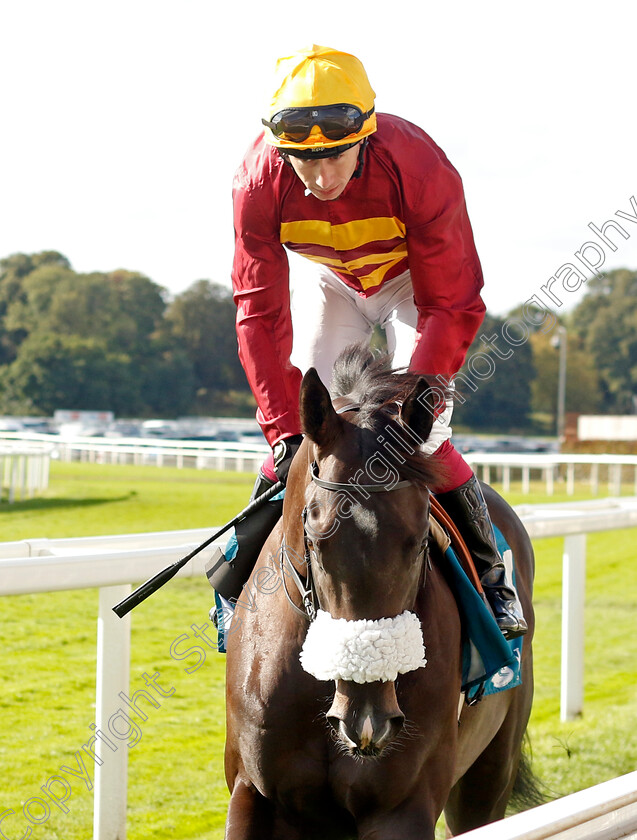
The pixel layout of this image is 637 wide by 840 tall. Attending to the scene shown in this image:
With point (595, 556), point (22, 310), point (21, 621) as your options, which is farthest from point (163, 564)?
point (22, 310)

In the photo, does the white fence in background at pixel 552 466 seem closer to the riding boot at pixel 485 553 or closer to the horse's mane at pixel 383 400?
the riding boot at pixel 485 553

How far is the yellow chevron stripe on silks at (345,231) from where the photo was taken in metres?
2.55

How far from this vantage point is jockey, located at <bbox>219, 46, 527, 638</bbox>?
92.7 inches

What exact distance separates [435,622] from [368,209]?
112 centimetres

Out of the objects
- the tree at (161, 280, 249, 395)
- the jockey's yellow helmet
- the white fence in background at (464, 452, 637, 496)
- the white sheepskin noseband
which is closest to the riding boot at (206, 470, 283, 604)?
the white sheepskin noseband

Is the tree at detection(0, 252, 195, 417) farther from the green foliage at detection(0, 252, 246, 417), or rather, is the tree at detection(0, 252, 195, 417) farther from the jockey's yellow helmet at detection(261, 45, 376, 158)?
the jockey's yellow helmet at detection(261, 45, 376, 158)

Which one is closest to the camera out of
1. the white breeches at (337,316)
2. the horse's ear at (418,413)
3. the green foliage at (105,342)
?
the horse's ear at (418,413)

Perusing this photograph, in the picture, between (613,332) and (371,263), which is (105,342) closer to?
(613,332)

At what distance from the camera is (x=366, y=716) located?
177cm

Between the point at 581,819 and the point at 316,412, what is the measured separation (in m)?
0.93

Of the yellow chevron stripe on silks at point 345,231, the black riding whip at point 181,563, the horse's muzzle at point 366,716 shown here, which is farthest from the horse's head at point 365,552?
the yellow chevron stripe on silks at point 345,231

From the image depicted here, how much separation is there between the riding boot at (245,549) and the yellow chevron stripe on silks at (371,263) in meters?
0.75

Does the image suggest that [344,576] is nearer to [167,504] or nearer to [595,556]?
[595,556]

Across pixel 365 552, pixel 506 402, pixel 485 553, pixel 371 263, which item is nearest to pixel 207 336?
pixel 506 402
